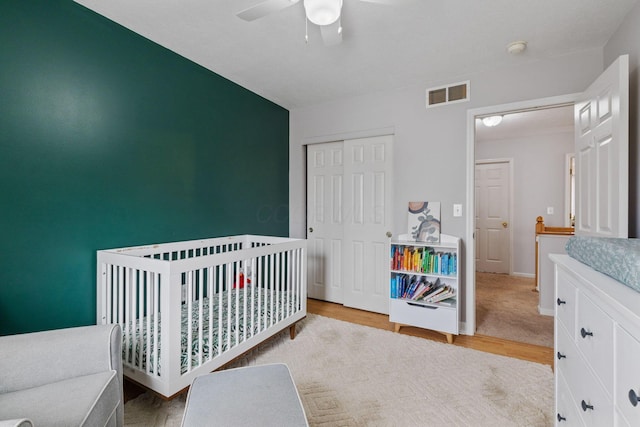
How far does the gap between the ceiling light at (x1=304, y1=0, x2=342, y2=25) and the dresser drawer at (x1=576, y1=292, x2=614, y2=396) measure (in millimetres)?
1617

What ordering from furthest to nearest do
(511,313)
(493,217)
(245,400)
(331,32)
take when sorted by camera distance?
(493,217), (511,313), (331,32), (245,400)

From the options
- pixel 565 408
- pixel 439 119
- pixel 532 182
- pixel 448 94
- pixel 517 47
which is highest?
pixel 517 47

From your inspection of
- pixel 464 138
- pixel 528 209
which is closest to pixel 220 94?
pixel 464 138

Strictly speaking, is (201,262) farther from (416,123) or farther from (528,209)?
(528,209)

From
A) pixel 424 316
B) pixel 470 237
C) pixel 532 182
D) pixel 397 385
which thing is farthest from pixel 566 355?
pixel 532 182

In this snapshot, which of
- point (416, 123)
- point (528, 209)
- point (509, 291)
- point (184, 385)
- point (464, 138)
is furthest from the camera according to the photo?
point (528, 209)

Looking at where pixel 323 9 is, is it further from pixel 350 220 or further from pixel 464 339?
pixel 464 339

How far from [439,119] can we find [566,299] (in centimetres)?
208

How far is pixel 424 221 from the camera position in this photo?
2.82m

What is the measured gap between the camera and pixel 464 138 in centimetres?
Answer: 266

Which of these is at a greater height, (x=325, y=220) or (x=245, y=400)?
(x=325, y=220)

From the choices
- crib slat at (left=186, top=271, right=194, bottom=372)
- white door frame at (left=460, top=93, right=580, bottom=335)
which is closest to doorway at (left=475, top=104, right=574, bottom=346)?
white door frame at (left=460, top=93, right=580, bottom=335)

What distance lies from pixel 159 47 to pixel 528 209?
5.53 meters

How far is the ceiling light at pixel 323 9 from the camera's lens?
1403 millimetres
